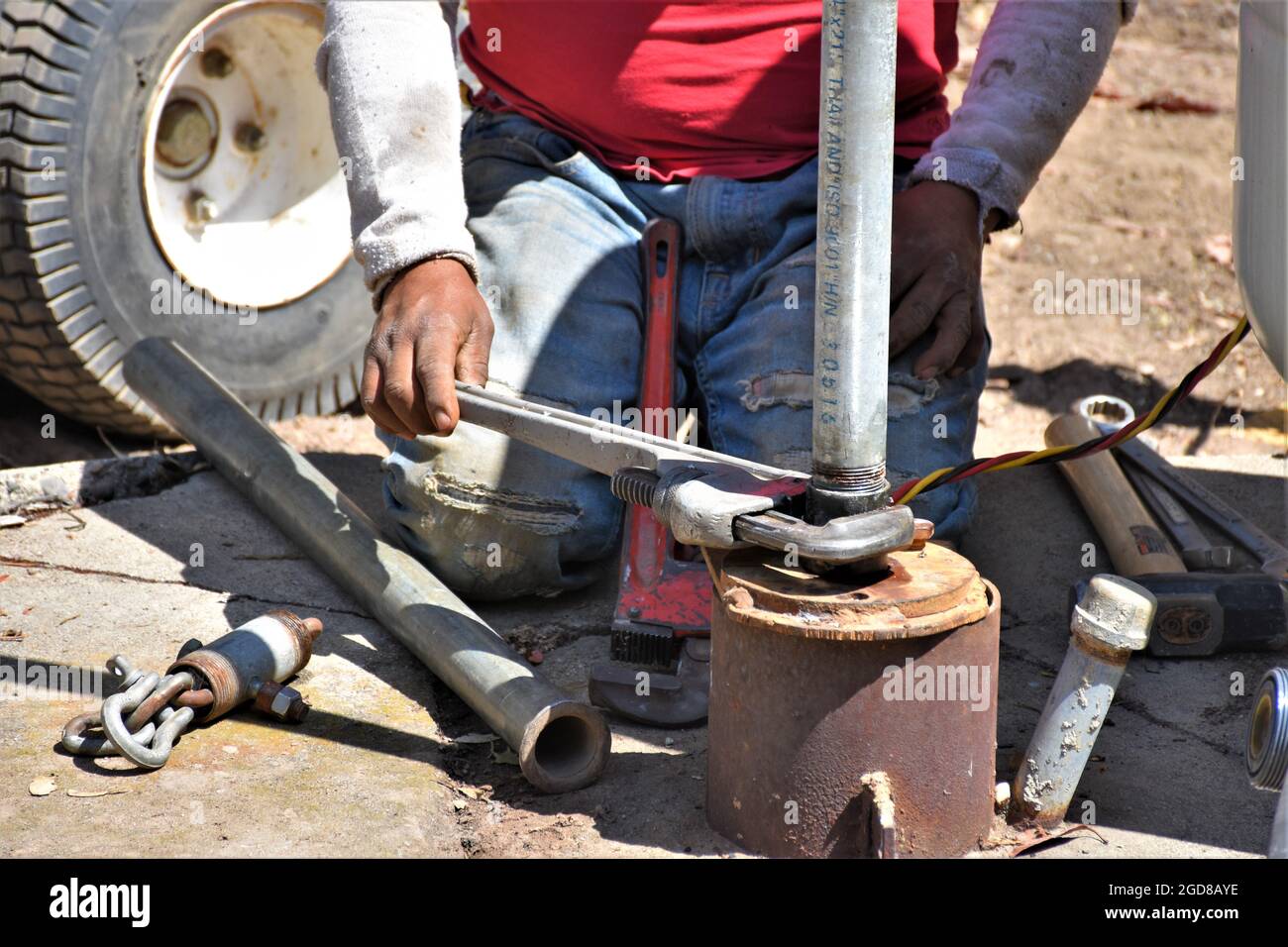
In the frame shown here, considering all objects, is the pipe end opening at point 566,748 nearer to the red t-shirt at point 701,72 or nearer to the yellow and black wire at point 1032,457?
the yellow and black wire at point 1032,457

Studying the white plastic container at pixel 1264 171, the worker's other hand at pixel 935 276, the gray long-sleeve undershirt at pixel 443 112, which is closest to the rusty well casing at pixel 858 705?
the white plastic container at pixel 1264 171

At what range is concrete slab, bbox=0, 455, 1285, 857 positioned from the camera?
1.60 m

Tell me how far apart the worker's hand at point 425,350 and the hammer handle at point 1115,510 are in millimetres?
1130

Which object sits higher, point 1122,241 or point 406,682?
point 1122,241

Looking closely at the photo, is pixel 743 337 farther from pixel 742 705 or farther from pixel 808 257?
pixel 742 705

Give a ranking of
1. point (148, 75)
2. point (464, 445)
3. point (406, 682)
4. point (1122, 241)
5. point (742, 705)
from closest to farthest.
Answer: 1. point (742, 705)
2. point (406, 682)
3. point (464, 445)
4. point (148, 75)
5. point (1122, 241)

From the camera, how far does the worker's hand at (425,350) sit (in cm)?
185

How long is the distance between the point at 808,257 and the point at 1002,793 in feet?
Result: 3.36

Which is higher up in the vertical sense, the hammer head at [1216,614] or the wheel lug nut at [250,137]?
the wheel lug nut at [250,137]

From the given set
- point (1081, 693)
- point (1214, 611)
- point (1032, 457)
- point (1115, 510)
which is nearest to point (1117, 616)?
point (1081, 693)

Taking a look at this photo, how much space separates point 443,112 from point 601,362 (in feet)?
1.66

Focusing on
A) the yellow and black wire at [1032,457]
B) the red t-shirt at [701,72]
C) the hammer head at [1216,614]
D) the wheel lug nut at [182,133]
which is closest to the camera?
the yellow and black wire at [1032,457]

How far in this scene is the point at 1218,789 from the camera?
173 centimetres

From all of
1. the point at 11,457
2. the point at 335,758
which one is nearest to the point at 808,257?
the point at 335,758
